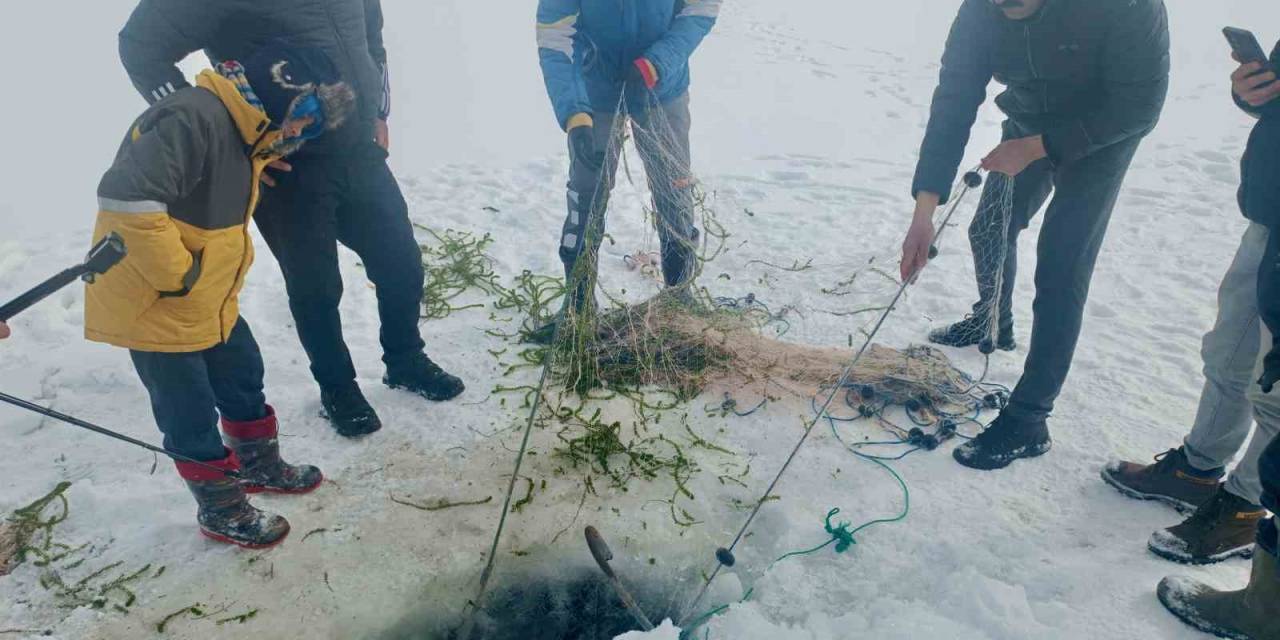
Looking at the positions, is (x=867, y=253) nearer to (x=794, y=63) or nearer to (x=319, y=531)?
(x=319, y=531)

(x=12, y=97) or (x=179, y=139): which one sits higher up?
(x=179, y=139)

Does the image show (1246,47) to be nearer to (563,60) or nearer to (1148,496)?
(1148,496)

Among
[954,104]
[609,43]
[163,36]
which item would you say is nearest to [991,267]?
[954,104]

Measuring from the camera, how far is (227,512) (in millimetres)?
2512

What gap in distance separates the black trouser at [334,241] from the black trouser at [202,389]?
317 millimetres

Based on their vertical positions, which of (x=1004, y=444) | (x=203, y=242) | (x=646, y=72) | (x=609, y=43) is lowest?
(x=1004, y=444)

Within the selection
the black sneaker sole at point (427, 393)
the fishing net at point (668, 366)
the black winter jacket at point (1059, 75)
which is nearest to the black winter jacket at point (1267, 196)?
the black winter jacket at point (1059, 75)

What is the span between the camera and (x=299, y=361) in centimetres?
358

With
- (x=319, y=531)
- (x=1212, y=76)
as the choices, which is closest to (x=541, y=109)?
(x=319, y=531)

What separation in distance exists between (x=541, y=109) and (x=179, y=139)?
7.28 metres

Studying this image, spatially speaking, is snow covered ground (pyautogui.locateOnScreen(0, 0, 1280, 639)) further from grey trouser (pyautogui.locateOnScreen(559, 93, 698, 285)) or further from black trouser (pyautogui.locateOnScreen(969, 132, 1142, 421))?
black trouser (pyautogui.locateOnScreen(969, 132, 1142, 421))

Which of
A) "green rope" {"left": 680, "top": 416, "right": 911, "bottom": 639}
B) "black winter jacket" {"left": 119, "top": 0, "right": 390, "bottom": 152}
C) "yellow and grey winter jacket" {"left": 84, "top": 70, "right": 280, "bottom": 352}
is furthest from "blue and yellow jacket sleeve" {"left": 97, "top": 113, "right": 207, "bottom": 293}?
"green rope" {"left": 680, "top": 416, "right": 911, "bottom": 639}

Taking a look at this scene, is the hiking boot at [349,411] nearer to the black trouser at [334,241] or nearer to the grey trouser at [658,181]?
the black trouser at [334,241]

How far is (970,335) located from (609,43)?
2412 millimetres
